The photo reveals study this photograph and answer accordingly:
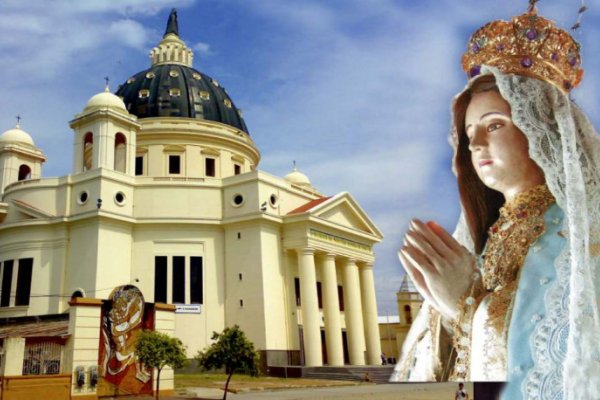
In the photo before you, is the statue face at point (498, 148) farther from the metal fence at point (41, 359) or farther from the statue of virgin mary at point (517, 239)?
the metal fence at point (41, 359)

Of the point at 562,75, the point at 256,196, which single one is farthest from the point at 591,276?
the point at 256,196

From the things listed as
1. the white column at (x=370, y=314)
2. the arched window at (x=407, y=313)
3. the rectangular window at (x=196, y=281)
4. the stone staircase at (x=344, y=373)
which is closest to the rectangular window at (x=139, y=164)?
the rectangular window at (x=196, y=281)

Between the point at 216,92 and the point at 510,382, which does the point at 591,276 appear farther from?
the point at 216,92

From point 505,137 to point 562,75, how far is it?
88 centimetres

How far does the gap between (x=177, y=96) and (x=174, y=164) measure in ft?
17.5

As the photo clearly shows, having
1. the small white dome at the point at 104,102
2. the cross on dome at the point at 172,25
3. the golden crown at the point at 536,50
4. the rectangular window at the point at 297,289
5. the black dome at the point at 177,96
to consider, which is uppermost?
the cross on dome at the point at 172,25

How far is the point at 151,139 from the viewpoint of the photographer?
42.0 metres

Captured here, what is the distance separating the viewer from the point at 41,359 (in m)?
19.5

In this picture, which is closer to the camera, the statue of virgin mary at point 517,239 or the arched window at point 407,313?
the statue of virgin mary at point 517,239

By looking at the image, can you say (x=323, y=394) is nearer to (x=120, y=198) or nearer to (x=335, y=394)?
(x=335, y=394)

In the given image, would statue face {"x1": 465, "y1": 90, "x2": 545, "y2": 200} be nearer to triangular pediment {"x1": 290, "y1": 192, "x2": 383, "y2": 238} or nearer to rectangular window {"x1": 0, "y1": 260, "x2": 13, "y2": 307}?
triangular pediment {"x1": 290, "y1": 192, "x2": 383, "y2": 238}

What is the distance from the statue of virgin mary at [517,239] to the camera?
5812 millimetres

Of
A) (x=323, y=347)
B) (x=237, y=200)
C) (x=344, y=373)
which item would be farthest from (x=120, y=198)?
(x=344, y=373)

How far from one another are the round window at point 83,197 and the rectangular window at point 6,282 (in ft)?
17.3
